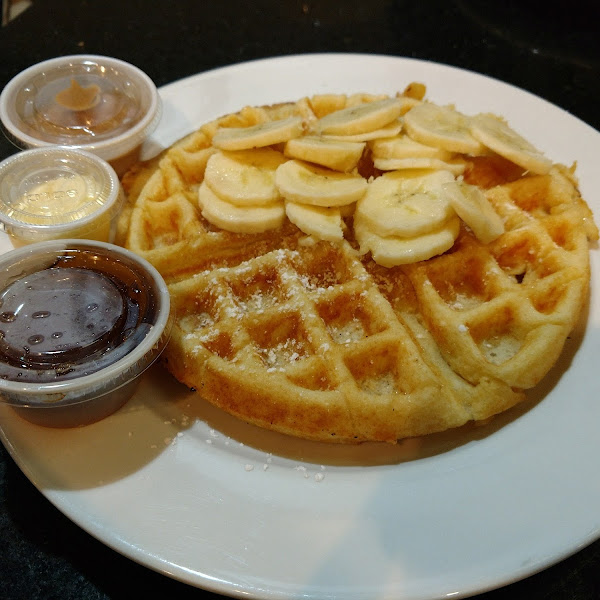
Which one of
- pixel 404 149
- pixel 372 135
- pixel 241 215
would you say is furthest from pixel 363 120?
pixel 241 215

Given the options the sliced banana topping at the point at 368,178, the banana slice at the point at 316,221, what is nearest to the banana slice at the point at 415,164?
the sliced banana topping at the point at 368,178

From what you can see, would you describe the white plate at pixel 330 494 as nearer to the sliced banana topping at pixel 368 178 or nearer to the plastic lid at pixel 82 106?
the sliced banana topping at pixel 368 178

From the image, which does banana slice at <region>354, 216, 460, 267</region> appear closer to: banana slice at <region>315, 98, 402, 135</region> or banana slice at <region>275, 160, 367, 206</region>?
banana slice at <region>275, 160, 367, 206</region>

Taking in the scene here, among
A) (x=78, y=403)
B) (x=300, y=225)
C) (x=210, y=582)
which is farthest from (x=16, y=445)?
(x=300, y=225)

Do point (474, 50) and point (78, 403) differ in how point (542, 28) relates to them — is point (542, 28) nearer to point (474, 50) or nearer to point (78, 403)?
point (474, 50)

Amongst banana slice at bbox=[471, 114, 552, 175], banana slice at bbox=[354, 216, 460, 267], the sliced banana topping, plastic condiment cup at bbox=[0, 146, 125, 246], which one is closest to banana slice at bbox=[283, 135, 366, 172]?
the sliced banana topping

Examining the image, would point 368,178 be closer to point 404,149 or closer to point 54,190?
point 404,149
